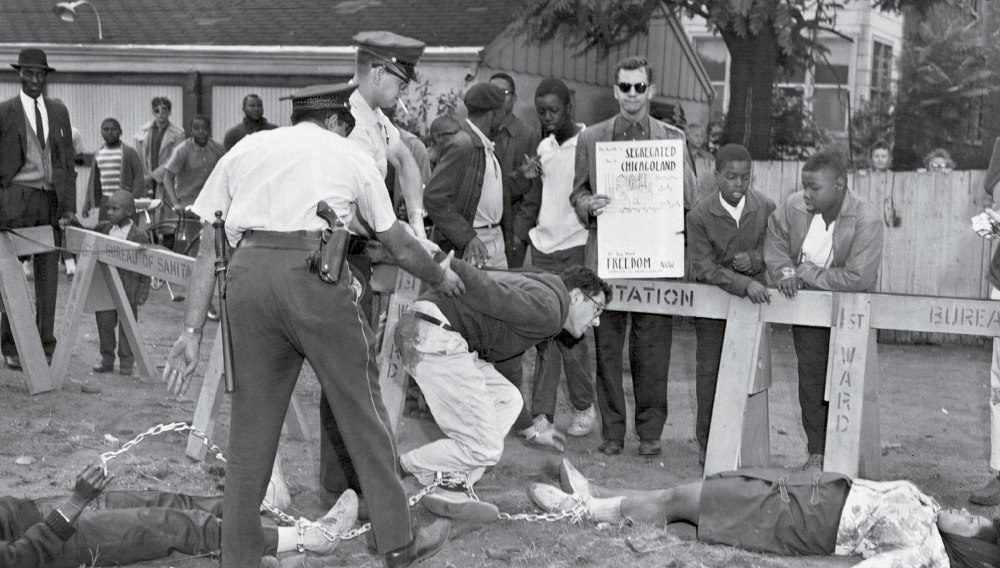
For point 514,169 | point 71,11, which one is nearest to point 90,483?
point 514,169

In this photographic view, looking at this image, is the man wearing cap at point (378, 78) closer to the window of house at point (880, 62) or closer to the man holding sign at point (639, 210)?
the man holding sign at point (639, 210)

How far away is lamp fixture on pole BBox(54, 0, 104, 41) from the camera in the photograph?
1755 cm

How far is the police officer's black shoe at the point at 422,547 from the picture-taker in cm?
504

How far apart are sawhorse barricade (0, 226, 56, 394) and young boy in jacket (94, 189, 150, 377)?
613mm

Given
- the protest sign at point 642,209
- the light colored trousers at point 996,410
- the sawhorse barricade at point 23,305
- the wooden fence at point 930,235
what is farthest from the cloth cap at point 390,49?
the wooden fence at point 930,235

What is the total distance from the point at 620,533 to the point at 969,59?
1436 cm

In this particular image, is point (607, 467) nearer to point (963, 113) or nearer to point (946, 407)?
point (946, 407)

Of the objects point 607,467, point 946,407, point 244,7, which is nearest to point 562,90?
point 607,467

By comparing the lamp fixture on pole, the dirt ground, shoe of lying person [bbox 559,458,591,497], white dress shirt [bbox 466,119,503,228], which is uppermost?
the lamp fixture on pole

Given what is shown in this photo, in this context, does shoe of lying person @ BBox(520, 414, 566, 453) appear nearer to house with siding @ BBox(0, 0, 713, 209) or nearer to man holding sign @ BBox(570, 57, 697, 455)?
man holding sign @ BBox(570, 57, 697, 455)

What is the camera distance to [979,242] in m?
12.7

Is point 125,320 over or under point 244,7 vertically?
under

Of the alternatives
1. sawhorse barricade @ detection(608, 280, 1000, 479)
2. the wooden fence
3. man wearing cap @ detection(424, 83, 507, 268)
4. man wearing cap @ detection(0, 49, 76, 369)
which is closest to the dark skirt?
sawhorse barricade @ detection(608, 280, 1000, 479)

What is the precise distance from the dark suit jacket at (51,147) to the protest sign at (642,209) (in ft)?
15.2
